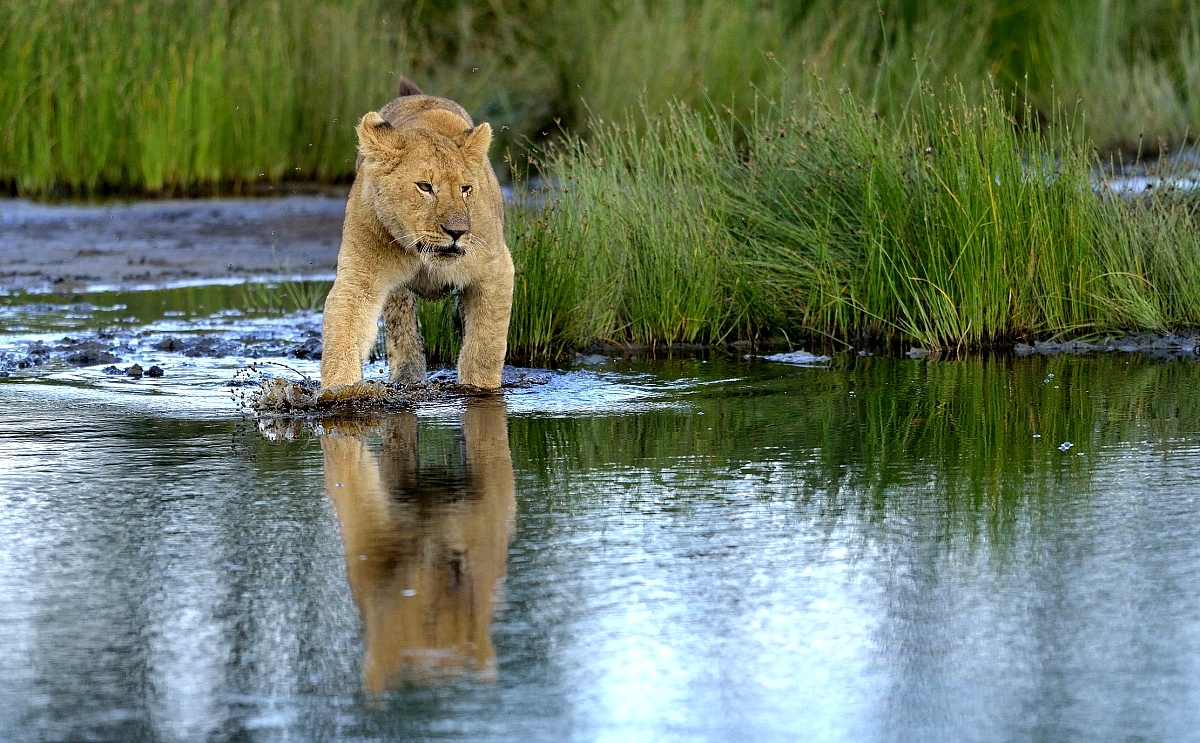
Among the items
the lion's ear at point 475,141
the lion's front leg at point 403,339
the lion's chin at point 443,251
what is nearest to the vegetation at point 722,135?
the lion's front leg at point 403,339

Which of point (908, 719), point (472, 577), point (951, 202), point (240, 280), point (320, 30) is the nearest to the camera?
point (908, 719)

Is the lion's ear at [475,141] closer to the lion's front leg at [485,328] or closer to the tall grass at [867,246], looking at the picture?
the lion's front leg at [485,328]

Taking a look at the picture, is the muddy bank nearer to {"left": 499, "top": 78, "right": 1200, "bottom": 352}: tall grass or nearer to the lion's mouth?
{"left": 499, "top": 78, "right": 1200, "bottom": 352}: tall grass

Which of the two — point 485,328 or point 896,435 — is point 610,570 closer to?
point 896,435

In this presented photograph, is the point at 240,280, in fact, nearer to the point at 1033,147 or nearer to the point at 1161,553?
the point at 1033,147

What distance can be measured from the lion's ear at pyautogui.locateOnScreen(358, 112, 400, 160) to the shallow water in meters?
1.09

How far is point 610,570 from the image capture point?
4773 millimetres

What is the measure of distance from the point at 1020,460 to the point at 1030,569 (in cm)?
148

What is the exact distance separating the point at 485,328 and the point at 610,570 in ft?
10.6

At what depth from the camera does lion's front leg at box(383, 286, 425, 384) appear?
843cm

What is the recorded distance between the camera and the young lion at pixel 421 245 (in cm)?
751

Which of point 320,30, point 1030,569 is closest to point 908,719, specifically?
point 1030,569

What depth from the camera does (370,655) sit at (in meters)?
4.10

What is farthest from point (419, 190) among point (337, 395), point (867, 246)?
point (867, 246)
